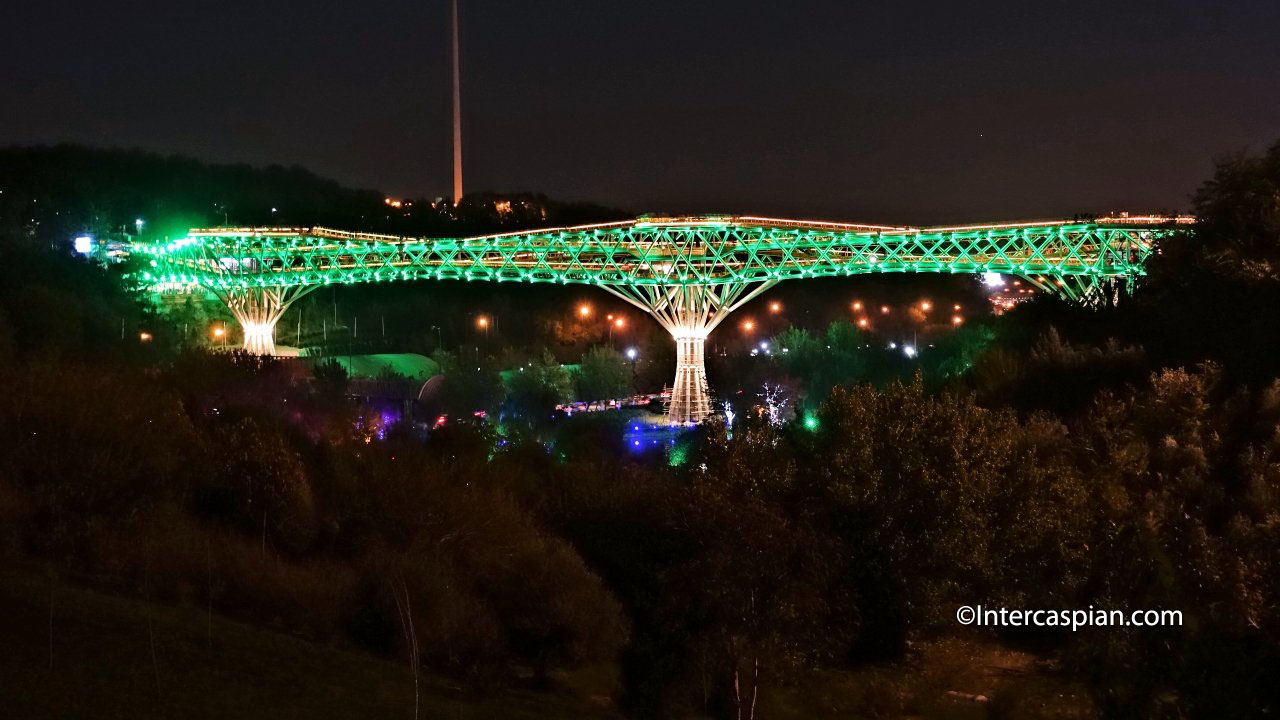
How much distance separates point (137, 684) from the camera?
13.1 metres

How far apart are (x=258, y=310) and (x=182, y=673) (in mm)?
53669

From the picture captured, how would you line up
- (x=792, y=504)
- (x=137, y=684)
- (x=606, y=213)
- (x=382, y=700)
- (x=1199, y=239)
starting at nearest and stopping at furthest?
(x=137, y=684) → (x=382, y=700) → (x=792, y=504) → (x=1199, y=239) → (x=606, y=213)

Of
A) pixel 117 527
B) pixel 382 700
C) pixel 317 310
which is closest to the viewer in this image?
pixel 382 700

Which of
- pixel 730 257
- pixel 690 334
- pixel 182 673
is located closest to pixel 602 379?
pixel 730 257

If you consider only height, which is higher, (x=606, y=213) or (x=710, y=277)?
(x=606, y=213)

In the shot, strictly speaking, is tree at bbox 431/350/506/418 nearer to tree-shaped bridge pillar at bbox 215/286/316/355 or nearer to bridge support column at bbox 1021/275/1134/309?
tree-shaped bridge pillar at bbox 215/286/316/355

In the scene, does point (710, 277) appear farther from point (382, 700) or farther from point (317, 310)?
point (317, 310)

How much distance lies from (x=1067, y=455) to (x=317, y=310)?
6847 cm

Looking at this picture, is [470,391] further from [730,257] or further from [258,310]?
[258,310]

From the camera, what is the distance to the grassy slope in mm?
12484

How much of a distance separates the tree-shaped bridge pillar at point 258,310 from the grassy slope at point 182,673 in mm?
49162

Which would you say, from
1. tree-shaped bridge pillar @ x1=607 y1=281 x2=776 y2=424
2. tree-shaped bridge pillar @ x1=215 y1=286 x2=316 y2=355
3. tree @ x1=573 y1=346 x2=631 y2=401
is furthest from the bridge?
tree-shaped bridge pillar @ x1=215 y1=286 x2=316 y2=355

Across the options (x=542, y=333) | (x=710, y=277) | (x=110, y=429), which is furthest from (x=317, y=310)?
(x=110, y=429)

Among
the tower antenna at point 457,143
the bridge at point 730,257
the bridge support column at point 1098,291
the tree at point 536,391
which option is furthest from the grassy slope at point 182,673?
the tower antenna at point 457,143
